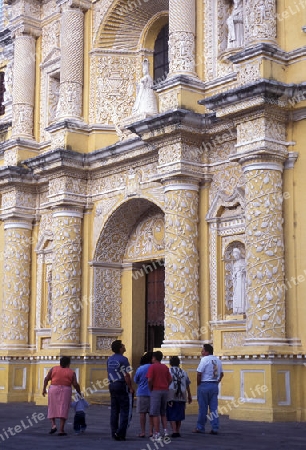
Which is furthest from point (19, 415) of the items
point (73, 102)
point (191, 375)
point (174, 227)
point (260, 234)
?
point (73, 102)

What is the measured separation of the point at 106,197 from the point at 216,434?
9322 mm

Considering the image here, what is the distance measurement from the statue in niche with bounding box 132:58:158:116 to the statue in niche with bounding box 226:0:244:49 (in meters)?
2.87

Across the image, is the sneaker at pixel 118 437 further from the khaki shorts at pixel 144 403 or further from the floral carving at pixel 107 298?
the floral carving at pixel 107 298

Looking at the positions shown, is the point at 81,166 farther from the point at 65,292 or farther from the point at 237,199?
the point at 237,199

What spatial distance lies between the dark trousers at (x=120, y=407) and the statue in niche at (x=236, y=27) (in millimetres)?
8735

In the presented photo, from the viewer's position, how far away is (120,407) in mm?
11555

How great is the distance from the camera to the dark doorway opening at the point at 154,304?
798 inches

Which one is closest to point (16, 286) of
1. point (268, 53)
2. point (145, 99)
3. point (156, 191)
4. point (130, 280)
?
point (130, 280)

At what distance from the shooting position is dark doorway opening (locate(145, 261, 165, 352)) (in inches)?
798

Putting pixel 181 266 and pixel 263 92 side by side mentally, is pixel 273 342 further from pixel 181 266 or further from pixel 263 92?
pixel 263 92

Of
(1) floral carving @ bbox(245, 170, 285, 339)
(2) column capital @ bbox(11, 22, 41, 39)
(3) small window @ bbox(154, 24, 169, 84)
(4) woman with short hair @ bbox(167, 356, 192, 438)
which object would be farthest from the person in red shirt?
(2) column capital @ bbox(11, 22, 41, 39)

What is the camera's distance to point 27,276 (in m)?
22.4

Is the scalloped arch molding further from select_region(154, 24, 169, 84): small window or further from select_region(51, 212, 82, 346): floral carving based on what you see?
select_region(51, 212, 82, 346): floral carving

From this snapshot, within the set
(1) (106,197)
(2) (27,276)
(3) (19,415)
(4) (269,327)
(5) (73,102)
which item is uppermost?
(5) (73,102)
